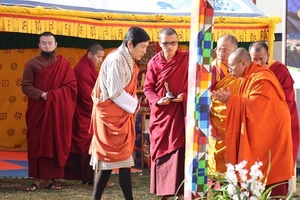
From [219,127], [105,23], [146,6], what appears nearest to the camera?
[219,127]

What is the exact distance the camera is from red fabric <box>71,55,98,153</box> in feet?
29.5

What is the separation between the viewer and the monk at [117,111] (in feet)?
22.4

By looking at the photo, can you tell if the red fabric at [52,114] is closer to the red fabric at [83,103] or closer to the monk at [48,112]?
the monk at [48,112]

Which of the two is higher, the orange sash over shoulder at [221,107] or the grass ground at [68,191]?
the orange sash over shoulder at [221,107]

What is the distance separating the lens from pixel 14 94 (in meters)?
11.7

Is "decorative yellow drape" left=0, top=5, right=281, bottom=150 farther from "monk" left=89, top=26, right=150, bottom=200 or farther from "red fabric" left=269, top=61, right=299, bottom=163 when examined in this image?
"red fabric" left=269, top=61, right=299, bottom=163

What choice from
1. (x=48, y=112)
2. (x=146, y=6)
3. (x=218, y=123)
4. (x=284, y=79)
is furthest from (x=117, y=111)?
(x=146, y=6)

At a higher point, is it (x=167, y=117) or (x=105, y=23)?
(x=105, y=23)

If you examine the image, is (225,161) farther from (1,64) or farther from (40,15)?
(1,64)

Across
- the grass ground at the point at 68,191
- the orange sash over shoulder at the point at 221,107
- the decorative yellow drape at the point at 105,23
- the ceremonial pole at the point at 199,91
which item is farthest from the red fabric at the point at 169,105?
the decorative yellow drape at the point at 105,23

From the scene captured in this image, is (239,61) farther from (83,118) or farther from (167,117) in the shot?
(83,118)

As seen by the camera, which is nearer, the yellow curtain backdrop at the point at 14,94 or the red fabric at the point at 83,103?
the red fabric at the point at 83,103

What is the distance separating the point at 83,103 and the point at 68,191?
1095 mm

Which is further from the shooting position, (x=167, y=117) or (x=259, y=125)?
(x=167, y=117)
